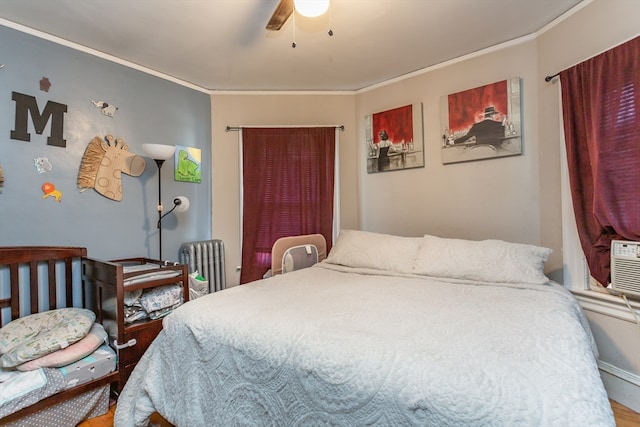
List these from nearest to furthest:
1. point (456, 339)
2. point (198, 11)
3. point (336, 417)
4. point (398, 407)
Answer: point (398, 407) < point (336, 417) < point (456, 339) < point (198, 11)

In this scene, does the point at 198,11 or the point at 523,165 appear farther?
the point at 523,165

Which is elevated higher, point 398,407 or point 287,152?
point 287,152

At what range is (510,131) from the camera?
226 centimetres

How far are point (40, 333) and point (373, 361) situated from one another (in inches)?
73.5

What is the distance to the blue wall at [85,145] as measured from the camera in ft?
6.18

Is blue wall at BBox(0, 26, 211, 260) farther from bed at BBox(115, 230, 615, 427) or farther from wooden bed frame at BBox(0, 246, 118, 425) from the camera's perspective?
bed at BBox(115, 230, 615, 427)

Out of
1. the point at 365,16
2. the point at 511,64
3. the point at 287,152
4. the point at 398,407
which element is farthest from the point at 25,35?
the point at 511,64

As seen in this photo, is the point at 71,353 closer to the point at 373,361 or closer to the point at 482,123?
the point at 373,361

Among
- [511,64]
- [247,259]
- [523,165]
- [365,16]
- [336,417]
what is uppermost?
[365,16]

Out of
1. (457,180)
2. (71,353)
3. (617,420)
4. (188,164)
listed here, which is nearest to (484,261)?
(457,180)

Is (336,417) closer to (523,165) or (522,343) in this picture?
(522,343)

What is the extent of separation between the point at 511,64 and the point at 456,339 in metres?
2.26

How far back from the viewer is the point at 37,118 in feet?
6.44

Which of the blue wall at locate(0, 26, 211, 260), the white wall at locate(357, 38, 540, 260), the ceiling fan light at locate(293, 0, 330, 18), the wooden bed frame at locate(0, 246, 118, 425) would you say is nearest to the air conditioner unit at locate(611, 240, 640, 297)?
the white wall at locate(357, 38, 540, 260)
